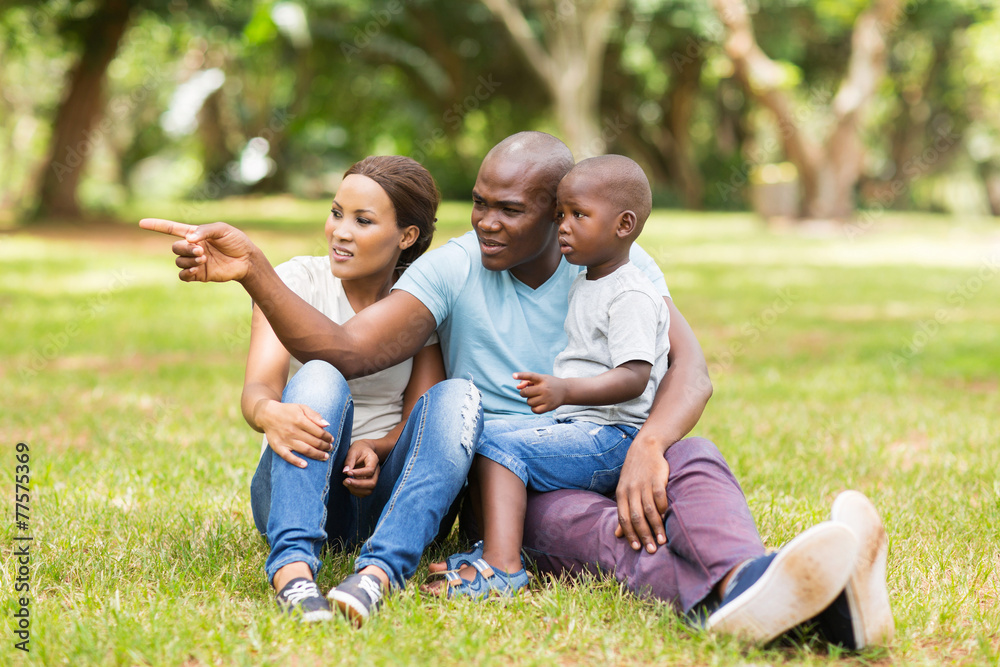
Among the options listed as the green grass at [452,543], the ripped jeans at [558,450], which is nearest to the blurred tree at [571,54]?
the green grass at [452,543]

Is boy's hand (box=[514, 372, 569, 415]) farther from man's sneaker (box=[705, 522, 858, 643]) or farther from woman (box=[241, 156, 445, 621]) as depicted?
man's sneaker (box=[705, 522, 858, 643])

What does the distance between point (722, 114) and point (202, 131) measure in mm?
A: 16495

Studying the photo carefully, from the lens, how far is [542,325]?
117 inches

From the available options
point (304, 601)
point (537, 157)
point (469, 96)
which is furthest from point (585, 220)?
point (469, 96)

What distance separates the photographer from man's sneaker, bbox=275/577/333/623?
2.30 meters

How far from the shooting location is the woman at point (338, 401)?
248cm

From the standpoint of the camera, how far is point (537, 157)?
2.85 meters

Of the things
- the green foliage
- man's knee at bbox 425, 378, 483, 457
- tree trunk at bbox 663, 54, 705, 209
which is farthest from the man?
tree trunk at bbox 663, 54, 705, 209

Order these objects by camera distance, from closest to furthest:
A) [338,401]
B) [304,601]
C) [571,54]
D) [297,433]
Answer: [304,601]
[297,433]
[338,401]
[571,54]

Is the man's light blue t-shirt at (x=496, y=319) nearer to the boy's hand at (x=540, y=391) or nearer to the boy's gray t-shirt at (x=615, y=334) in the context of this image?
the boy's gray t-shirt at (x=615, y=334)

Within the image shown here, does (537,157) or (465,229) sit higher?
(537,157)

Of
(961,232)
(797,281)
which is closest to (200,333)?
(797,281)

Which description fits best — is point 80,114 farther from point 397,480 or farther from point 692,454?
point 692,454

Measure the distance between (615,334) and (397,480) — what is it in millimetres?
735
